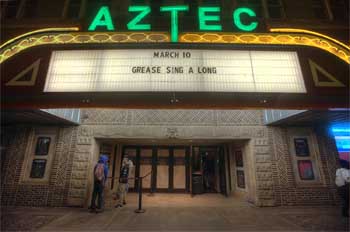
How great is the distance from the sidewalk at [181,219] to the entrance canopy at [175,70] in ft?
10.2

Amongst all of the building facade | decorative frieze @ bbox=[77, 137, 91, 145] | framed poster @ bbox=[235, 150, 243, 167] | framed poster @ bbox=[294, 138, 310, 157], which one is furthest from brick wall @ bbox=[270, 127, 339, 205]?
decorative frieze @ bbox=[77, 137, 91, 145]

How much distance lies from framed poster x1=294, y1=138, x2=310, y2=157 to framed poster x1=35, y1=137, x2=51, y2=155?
9568mm

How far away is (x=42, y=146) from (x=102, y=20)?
5597mm

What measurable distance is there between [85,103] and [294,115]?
6.08 meters

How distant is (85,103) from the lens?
327 centimetres

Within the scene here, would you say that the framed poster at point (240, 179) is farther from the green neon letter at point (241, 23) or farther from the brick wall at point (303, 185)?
the green neon letter at point (241, 23)

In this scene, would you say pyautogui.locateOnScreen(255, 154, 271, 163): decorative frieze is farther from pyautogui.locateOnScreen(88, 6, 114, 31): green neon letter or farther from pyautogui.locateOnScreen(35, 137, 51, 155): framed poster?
pyautogui.locateOnScreen(35, 137, 51, 155): framed poster

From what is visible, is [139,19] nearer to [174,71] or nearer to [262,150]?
[174,71]

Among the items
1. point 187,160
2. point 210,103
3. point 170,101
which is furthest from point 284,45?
point 187,160

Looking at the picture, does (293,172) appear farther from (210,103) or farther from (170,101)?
(170,101)

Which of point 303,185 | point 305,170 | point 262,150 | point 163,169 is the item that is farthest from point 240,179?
point 163,169

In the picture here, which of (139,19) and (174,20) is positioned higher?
(139,19)

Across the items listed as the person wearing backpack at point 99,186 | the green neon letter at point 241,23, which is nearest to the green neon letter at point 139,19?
the green neon letter at point 241,23

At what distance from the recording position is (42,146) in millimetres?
6965
